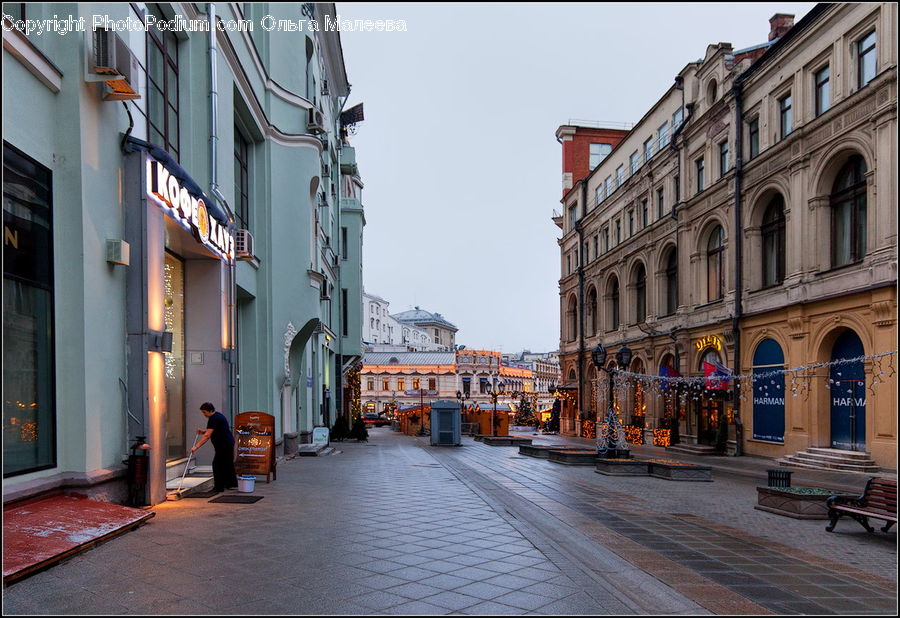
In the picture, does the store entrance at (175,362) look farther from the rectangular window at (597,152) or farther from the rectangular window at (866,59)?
the rectangular window at (597,152)

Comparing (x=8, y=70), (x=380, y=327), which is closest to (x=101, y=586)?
(x=8, y=70)

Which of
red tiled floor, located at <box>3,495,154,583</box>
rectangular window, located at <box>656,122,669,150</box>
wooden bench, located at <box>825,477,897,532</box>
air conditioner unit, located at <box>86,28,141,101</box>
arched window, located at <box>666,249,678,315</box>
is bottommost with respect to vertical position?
wooden bench, located at <box>825,477,897,532</box>

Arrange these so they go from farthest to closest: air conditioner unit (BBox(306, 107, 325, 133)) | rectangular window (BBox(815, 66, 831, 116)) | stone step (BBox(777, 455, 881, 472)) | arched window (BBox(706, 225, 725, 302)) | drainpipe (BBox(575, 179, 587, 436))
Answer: drainpipe (BBox(575, 179, 587, 436))
arched window (BBox(706, 225, 725, 302))
air conditioner unit (BBox(306, 107, 325, 133))
rectangular window (BBox(815, 66, 831, 116))
stone step (BBox(777, 455, 881, 472))

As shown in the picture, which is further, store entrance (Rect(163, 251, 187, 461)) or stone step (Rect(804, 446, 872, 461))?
stone step (Rect(804, 446, 872, 461))

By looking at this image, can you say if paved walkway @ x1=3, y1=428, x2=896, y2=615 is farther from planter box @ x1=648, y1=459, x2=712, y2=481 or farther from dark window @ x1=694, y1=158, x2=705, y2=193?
dark window @ x1=694, y1=158, x2=705, y2=193

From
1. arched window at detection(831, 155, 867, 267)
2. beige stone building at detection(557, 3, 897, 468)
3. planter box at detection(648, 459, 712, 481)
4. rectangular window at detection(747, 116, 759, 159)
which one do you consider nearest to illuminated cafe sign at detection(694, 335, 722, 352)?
beige stone building at detection(557, 3, 897, 468)

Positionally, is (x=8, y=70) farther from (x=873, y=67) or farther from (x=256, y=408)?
(x=873, y=67)

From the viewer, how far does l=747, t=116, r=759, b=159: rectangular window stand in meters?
25.5

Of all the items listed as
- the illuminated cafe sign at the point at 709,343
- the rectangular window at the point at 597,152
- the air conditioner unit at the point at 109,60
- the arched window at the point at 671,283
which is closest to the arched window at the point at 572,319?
the rectangular window at the point at 597,152

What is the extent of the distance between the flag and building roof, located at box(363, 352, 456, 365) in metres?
75.7

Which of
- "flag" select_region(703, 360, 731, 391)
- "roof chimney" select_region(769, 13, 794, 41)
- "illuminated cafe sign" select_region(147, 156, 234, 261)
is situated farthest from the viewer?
"roof chimney" select_region(769, 13, 794, 41)

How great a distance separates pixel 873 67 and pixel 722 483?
40.5ft

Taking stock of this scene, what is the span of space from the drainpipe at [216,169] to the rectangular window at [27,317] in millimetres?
6169

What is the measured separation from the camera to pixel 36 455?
8172 mm
